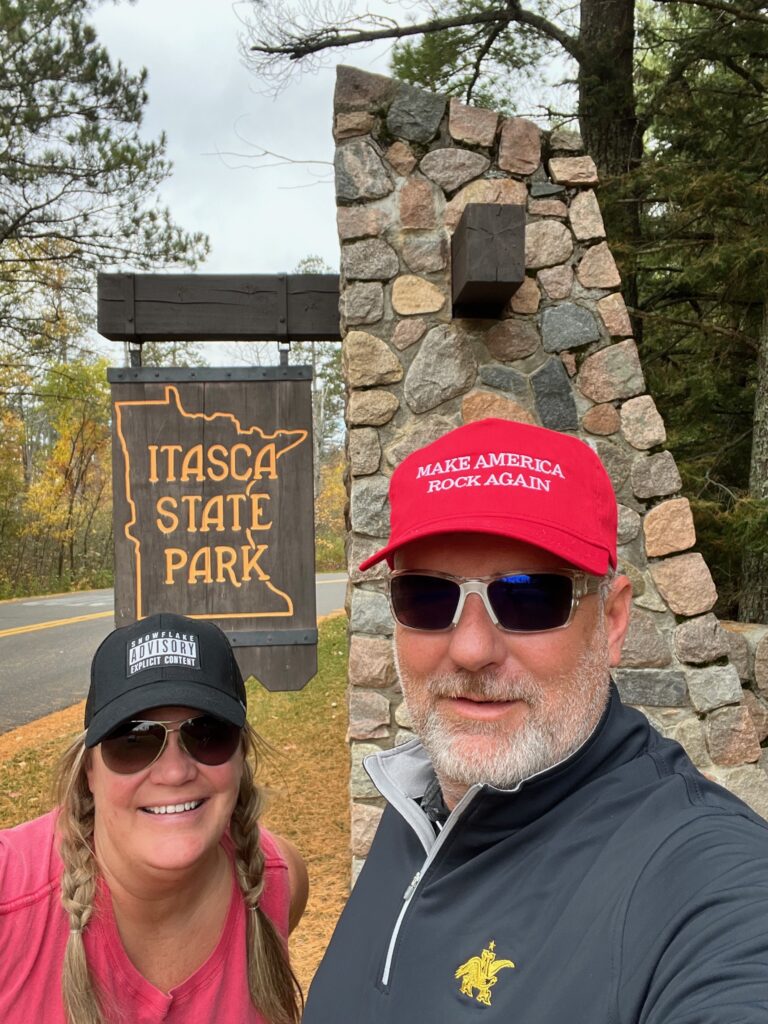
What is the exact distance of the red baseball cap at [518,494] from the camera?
1210 mm

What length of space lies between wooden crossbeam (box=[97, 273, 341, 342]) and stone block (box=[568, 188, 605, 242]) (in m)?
1.04

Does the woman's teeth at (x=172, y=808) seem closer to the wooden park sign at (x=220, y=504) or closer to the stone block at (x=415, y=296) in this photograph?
the wooden park sign at (x=220, y=504)

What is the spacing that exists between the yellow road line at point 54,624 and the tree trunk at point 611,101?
984 centimetres

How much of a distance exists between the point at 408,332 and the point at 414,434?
0.42 metres

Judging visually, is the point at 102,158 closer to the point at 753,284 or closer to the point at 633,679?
the point at 753,284

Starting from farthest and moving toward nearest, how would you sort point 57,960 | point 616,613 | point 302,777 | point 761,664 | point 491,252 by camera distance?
point 302,777, point 761,664, point 491,252, point 57,960, point 616,613

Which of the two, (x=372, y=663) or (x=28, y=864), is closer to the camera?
(x=28, y=864)

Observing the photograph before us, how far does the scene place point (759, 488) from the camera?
17.1 feet

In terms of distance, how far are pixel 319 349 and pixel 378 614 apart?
28875mm

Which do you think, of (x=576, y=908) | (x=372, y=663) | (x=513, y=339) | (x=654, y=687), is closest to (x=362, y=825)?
(x=372, y=663)

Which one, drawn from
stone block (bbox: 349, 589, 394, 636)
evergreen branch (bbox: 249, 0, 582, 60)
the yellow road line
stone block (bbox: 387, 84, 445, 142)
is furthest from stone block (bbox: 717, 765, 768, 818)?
the yellow road line

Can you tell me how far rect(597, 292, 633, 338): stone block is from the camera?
3.27 metres

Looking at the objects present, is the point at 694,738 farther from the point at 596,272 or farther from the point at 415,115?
the point at 415,115

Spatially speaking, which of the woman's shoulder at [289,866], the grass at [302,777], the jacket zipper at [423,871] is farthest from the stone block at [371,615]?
the jacket zipper at [423,871]
